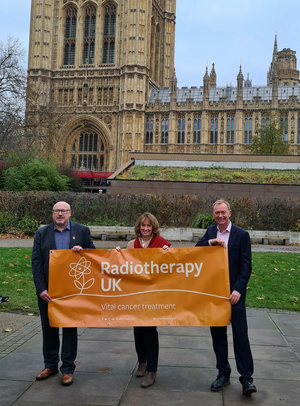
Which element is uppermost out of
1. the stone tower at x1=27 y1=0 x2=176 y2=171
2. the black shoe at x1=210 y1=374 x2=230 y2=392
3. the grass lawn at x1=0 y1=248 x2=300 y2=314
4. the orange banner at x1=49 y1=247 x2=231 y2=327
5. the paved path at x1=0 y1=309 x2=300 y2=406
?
the stone tower at x1=27 y1=0 x2=176 y2=171

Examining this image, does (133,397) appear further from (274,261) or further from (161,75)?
(161,75)

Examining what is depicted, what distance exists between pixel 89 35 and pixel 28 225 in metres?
41.6

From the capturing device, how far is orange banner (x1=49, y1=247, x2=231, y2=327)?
448cm

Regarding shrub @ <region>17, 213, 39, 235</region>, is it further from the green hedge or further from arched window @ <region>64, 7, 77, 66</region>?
arched window @ <region>64, 7, 77, 66</region>

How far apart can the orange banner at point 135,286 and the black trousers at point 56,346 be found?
11cm

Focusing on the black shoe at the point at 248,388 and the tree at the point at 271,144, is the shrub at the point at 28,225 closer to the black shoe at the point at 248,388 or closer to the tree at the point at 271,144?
the black shoe at the point at 248,388

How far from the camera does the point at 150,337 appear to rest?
441cm

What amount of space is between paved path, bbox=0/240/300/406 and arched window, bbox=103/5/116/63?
49.3 metres

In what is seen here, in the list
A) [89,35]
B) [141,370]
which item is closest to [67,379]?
[141,370]

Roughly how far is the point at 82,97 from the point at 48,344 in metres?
49.5

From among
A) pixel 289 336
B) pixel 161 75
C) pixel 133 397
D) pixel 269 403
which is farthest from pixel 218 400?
pixel 161 75

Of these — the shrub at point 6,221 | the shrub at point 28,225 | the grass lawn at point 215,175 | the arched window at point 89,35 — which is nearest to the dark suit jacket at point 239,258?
the shrub at point 28,225

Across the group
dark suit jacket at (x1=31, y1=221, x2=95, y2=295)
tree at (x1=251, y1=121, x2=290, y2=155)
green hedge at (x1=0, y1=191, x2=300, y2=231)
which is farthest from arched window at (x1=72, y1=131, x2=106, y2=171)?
dark suit jacket at (x1=31, y1=221, x2=95, y2=295)

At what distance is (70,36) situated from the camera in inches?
2095
